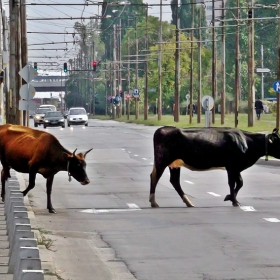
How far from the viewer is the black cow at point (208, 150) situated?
70.6 ft

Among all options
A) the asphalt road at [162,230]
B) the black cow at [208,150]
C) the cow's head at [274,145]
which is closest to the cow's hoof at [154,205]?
the asphalt road at [162,230]

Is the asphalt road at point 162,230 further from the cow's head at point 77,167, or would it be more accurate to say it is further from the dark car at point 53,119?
the dark car at point 53,119

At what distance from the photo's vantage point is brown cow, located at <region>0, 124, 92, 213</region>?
2017 centimetres

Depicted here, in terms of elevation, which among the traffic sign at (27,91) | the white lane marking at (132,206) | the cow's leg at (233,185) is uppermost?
the traffic sign at (27,91)

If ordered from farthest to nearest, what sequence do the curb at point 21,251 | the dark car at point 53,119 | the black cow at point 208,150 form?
the dark car at point 53,119 < the black cow at point 208,150 < the curb at point 21,251

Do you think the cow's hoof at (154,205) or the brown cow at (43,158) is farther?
the cow's hoof at (154,205)

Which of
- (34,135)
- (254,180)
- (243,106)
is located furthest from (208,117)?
(243,106)

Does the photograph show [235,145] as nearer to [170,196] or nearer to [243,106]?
[170,196]

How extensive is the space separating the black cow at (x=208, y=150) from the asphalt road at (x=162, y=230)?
0.70 metres

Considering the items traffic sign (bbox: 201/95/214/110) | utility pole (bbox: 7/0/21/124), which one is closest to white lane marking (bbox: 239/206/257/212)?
utility pole (bbox: 7/0/21/124)

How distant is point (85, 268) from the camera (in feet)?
42.2

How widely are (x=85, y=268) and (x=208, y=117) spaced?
141 feet

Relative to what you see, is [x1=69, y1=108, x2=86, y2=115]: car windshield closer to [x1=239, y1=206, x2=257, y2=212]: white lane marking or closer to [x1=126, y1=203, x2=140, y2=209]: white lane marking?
[x1=126, y1=203, x2=140, y2=209]: white lane marking

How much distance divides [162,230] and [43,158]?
4.02m
